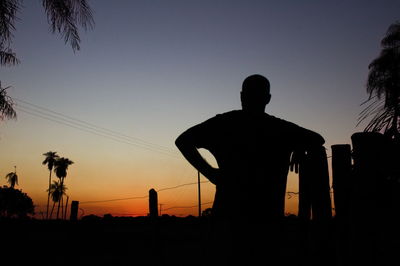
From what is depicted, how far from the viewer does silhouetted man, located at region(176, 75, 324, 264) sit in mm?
1981

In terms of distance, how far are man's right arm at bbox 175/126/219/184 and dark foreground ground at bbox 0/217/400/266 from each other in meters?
0.27

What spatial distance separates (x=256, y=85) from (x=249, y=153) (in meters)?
0.42

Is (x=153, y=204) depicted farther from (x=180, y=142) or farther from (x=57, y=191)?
(x=57, y=191)

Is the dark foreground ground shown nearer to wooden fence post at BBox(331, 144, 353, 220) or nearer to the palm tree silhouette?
wooden fence post at BBox(331, 144, 353, 220)

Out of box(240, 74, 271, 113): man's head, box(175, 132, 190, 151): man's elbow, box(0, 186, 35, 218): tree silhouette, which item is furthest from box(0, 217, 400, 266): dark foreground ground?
box(0, 186, 35, 218): tree silhouette

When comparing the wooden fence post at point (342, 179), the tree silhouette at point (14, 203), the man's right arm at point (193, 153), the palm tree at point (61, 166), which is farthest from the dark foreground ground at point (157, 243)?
the palm tree at point (61, 166)

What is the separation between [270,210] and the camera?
6.50 feet

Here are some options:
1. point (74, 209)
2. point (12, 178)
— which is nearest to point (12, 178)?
point (12, 178)

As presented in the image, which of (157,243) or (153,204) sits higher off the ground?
(153,204)

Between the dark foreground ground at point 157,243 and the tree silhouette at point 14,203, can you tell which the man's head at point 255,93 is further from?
the tree silhouette at point 14,203

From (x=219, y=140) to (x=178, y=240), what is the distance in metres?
16.5

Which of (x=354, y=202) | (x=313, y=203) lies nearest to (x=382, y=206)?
(x=354, y=202)

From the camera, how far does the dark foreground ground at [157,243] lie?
8.00 ft

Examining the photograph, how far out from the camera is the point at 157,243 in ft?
28.5
